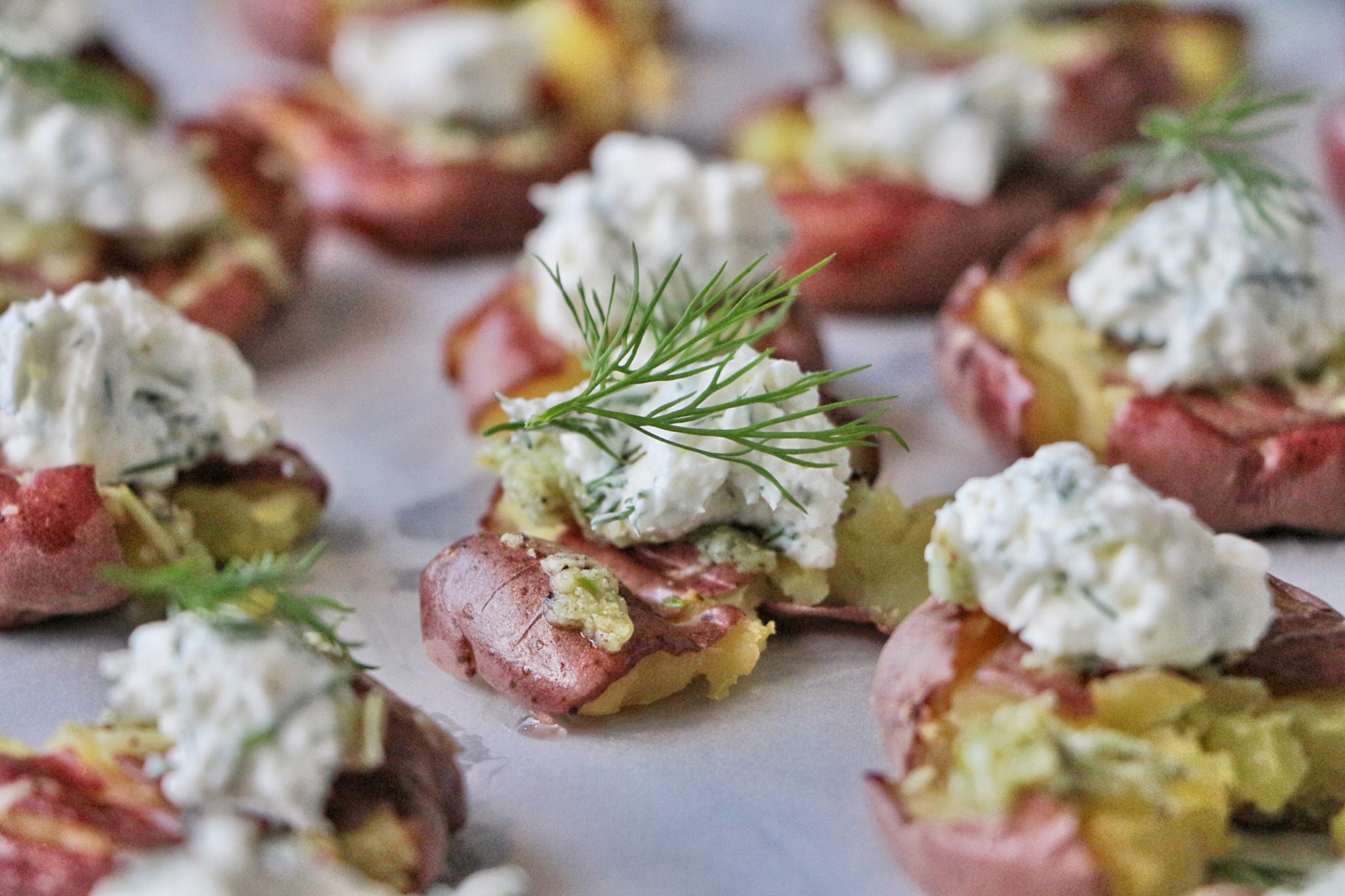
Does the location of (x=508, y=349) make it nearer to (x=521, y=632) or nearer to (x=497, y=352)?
(x=497, y=352)

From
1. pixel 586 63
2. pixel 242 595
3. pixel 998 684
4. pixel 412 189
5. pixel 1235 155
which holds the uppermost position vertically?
pixel 586 63

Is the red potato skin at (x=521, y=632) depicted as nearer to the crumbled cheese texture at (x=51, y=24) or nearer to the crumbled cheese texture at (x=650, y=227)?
the crumbled cheese texture at (x=650, y=227)

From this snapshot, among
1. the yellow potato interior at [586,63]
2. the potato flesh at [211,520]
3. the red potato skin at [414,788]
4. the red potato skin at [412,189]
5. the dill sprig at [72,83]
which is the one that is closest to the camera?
the red potato skin at [414,788]

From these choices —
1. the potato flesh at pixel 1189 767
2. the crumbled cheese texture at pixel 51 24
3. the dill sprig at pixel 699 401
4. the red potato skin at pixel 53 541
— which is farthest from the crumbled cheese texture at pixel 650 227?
the crumbled cheese texture at pixel 51 24

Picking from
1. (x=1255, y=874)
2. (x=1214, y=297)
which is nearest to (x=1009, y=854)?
(x=1255, y=874)

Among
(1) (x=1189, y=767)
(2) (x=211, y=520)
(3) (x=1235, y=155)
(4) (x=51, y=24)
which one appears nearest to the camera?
(1) (x=1189, y=767)

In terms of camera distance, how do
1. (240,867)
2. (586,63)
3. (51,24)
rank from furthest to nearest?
(586,63) < (51,24) < (240,867)

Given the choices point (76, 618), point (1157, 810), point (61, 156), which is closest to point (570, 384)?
point (76, 618)

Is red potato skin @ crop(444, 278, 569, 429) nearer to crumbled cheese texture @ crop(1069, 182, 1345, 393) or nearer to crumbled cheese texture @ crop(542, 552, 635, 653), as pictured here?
crumbled cheese texture @ crop(542, 552, 635, 653)
